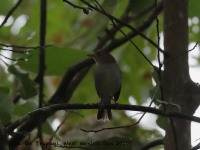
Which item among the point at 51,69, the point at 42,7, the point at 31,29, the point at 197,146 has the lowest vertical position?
the point at 197,146

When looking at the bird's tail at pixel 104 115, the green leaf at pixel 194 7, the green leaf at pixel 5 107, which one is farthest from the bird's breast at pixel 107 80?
the green leaf at pixel 5 107

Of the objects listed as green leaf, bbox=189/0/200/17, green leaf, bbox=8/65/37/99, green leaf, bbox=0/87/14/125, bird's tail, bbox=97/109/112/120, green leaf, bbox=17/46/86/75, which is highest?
green leaf, bbox=189/0/200/17

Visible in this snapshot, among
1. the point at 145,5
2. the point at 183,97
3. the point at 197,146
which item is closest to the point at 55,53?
the point at 145,5

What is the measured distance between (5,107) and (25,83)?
364 millimetres

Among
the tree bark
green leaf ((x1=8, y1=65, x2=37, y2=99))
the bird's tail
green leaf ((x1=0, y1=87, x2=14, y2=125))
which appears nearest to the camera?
the tree bark

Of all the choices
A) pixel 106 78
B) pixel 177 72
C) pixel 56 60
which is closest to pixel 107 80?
pixel 106 78

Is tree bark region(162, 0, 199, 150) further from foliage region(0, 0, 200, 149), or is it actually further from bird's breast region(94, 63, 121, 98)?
bird's breast region(94, 63, 121, 98)

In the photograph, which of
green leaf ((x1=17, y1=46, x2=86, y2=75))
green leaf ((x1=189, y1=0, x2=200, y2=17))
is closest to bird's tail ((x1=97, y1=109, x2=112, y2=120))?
green leaf ((x1=17, y1=46, x2=86, y2=75))

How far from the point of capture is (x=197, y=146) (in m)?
2.14

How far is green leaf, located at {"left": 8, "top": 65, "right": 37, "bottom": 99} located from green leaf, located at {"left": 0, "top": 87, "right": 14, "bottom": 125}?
0.27 meters

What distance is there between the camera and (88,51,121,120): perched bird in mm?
3508

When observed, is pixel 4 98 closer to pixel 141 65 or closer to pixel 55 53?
pixel 55 53

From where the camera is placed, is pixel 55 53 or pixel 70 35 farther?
pixel 70 35

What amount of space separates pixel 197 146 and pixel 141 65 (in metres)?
2.55
